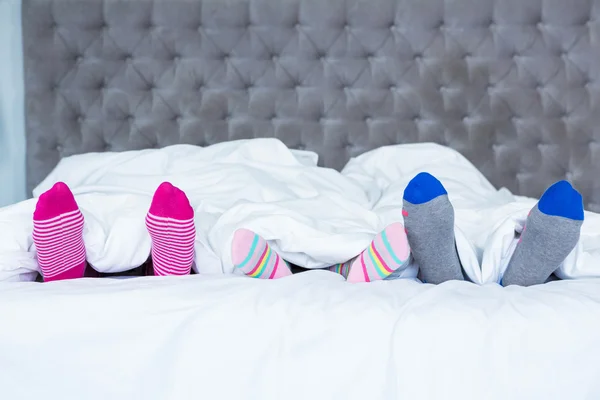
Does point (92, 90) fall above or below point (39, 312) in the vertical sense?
above

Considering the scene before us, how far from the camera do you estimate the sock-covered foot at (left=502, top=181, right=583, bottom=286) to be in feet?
3.36

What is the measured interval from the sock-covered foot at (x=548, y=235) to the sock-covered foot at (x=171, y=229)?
0.67 meters

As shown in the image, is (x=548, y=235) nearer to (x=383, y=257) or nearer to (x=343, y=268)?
(x=383, y=257)

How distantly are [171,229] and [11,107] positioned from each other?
1.01 metres

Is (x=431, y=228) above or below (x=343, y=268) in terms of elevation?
above

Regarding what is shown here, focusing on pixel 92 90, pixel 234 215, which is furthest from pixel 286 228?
pixel 92 90

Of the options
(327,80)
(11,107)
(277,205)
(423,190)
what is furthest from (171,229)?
(11,107)

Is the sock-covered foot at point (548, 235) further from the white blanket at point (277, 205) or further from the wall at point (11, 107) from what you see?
the wall at point (11, 107)

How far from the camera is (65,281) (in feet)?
3.49

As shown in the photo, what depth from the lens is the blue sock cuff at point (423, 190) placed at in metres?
1.06

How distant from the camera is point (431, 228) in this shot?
1.08m

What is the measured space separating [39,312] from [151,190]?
520 mm

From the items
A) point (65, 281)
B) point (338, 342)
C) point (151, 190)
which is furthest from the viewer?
point (151, 190)

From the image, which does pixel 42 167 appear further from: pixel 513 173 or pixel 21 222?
pixel 513 173
